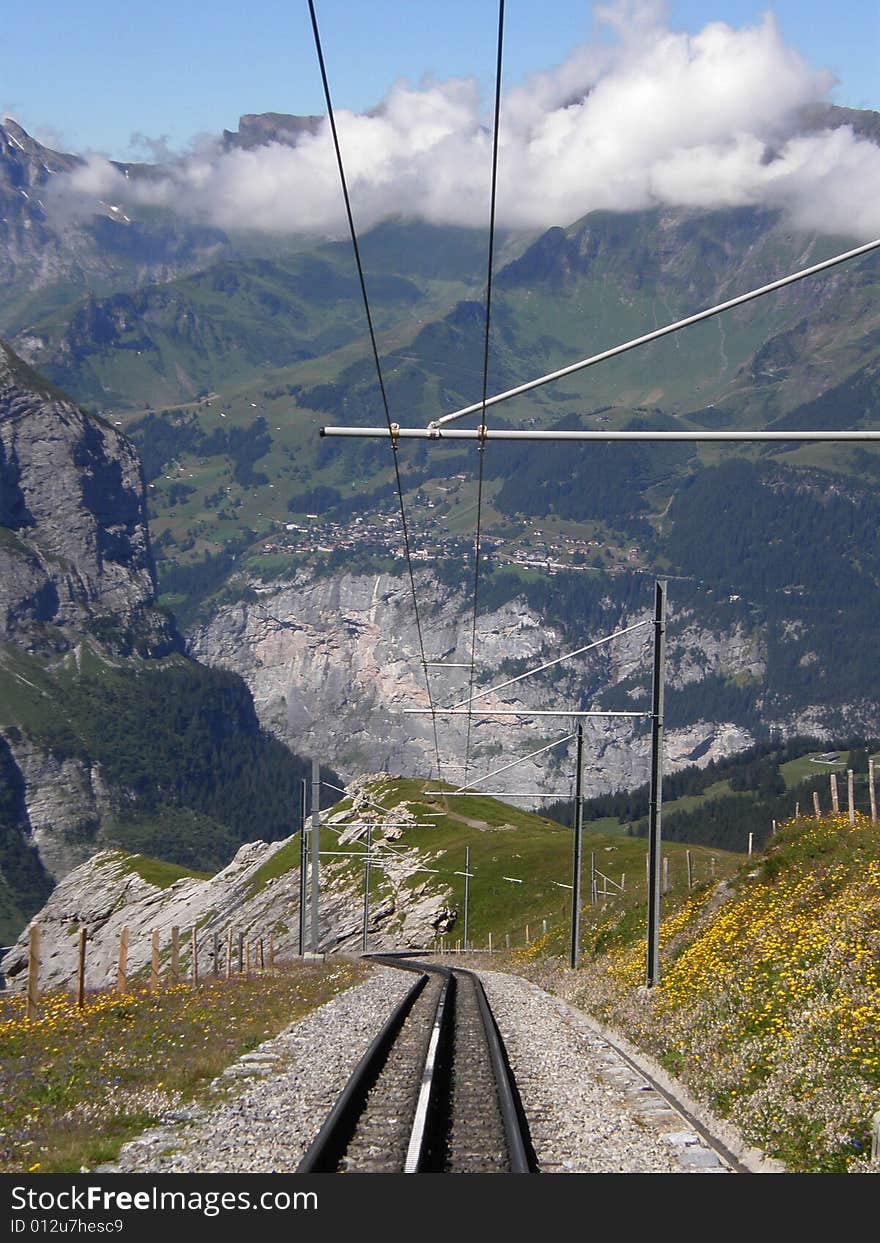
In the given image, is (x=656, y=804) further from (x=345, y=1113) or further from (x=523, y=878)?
(x=523, y=878)

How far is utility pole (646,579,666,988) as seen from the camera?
40.3 meters

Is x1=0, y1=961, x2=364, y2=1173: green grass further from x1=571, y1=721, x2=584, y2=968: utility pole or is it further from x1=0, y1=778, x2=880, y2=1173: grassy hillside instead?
x1=571, y1=721, x2=584, y2=968: utility pole

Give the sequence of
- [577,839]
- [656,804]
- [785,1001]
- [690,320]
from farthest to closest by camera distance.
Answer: [577,839]
[656,804]
[785,1001]
[690,320]

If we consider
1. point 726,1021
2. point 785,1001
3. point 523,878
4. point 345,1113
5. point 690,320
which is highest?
→ point 523,878

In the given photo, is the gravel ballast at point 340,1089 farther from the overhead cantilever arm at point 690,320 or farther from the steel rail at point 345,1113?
the overhead cantilever arm at point 690,320

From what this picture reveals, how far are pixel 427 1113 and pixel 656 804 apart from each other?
71.5ft

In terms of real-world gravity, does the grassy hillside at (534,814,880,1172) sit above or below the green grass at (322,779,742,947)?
below

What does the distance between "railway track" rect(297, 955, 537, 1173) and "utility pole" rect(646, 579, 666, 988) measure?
6.28 metres

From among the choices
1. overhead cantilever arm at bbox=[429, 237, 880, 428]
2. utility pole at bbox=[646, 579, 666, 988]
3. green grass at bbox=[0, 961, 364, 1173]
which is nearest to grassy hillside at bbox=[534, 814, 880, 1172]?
utility pole at bbox=[646, 579, 666, 988]

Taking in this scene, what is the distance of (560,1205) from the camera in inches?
598

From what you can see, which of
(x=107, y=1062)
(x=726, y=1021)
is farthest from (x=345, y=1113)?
(x=726, y=1021)

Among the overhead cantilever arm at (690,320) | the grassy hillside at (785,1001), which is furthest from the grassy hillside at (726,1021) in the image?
the overhead cantilever arm at (690,320)

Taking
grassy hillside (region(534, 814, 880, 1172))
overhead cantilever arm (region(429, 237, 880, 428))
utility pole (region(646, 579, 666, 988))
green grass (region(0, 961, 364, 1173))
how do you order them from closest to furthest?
green grass (region(0, 961, 364, 1173)) < grassy hillside (region(534, 814, 880, 1172)) < overhead cantilever arm (region(429, 237, 880, 428)) < utility pole (region(646, 579, 666, 988))

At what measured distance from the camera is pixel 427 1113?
806 inches
